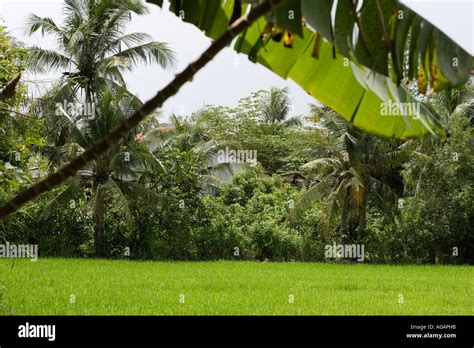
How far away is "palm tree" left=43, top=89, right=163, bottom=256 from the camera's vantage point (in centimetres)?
1441

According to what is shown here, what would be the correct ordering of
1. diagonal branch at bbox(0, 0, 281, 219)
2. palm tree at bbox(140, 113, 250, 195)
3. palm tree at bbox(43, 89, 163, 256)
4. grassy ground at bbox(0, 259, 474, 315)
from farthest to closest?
palm tree at bbox(140, 113, 250, 195) → palm tree at bbox(43, 89, 163, 256) → grassy ground at bbox(0, 259, 474, 315) → diagonal branch at bbox(0, 0, 281, 219)

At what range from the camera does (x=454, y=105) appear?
17.4 m

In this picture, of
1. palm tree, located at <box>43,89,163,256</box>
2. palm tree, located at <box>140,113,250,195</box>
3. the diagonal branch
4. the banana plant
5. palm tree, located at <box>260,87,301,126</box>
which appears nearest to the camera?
the diagonal branch

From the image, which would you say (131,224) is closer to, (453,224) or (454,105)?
(453,224)

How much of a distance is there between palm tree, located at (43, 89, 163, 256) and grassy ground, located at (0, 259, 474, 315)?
1.72 metres

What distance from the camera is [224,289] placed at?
9336mm

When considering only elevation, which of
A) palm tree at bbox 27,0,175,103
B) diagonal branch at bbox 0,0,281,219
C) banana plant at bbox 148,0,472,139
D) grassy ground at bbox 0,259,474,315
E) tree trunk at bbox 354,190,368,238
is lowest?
grassy ground at bbox 0,259,474,315

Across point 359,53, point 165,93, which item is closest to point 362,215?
point 359,53

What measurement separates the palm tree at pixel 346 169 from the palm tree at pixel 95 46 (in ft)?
16.1

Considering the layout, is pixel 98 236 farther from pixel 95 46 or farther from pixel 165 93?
pixel 165 93

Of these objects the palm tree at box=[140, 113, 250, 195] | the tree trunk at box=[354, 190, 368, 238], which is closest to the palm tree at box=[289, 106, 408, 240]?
the tree trunk at box=[354, 190, 368, 238]

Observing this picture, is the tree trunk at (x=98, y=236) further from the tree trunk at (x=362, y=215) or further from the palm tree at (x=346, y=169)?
the tree trunk at (x=362, y=215)

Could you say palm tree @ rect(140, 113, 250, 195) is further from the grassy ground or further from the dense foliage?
the grassy ground

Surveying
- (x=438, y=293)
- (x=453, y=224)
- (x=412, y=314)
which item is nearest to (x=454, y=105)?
(x=453, y=224)
